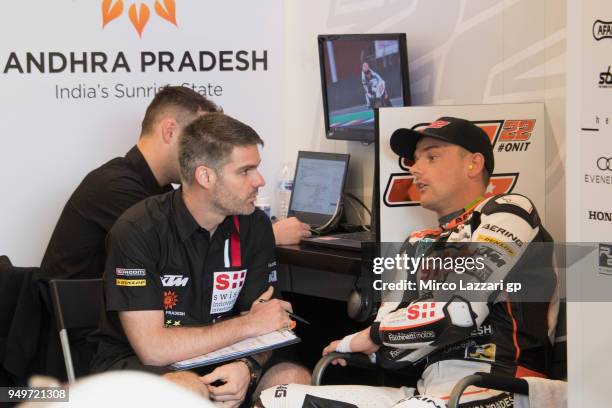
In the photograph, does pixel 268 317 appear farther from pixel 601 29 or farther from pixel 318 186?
pixel 318 186

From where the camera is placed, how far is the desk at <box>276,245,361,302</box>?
351 cm

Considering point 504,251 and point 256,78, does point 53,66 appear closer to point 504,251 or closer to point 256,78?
point 256,78

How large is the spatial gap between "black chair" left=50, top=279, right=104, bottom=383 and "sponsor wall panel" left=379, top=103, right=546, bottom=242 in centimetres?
102

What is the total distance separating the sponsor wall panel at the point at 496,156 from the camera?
10.4 ft

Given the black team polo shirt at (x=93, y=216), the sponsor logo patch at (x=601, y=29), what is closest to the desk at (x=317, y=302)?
the black team polo shirt at (x=93, y=216)

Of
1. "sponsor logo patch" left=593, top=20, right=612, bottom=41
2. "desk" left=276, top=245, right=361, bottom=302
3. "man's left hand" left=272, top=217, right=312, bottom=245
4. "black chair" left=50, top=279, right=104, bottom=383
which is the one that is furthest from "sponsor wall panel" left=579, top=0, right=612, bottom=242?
"man's left hand" left=272, top=217, right=312, bottom=245

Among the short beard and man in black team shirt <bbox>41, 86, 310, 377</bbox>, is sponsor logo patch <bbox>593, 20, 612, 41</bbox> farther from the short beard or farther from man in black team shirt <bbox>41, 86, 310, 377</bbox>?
man in black team shirt <bbox>41, 86, 310, 377</bbox>

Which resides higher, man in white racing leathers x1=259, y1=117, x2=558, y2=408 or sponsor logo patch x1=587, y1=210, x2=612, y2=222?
sponsor logo patch x1=587, y1=210, x2=612, y2=222

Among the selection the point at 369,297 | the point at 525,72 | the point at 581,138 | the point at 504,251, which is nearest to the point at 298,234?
the point at 369,297

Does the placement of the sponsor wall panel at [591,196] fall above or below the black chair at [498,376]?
above

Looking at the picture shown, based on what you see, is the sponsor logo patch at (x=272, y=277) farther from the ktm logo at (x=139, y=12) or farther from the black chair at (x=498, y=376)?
the ktm logo at (x=139, y=12)

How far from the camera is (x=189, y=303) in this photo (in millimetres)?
2908

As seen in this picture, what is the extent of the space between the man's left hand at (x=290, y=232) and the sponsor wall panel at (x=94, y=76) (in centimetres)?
86

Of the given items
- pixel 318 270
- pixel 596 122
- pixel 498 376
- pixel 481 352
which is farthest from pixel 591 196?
pixel 318 270
